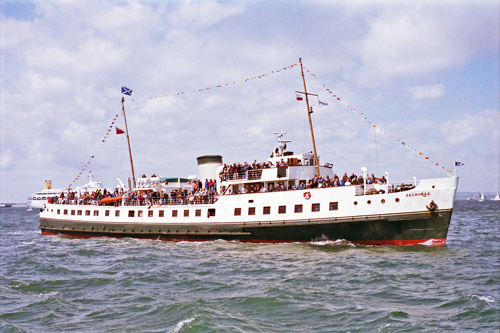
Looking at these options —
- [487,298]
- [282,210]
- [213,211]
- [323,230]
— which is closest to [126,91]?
[213,211]

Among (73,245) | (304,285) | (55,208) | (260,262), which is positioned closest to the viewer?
(304,285)

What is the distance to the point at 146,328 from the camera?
14.1 meters

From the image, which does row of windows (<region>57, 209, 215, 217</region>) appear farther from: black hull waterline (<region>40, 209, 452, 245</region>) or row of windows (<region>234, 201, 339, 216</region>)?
row of windows (<region>234, 201, 339, 216</region>)

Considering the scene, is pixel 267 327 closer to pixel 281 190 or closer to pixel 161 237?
pixel 281 190

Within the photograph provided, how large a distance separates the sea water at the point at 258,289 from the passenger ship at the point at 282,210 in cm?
137

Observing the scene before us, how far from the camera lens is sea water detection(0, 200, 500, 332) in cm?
1448

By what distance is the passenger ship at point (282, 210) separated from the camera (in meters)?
28.2

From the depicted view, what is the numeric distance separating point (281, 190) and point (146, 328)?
63.3ft

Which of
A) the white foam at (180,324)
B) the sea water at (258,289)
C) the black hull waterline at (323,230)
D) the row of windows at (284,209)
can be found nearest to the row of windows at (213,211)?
the row of windows at (284,209)

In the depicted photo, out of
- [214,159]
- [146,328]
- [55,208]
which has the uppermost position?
[214,159]

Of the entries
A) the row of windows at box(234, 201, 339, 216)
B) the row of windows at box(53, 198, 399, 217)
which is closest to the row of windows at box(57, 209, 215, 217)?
the row of windows at box(53, 198, 399, 217)

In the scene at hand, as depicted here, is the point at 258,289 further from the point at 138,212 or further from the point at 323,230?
the point at 138,212

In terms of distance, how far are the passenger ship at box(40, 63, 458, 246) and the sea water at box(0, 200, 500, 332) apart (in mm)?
1366

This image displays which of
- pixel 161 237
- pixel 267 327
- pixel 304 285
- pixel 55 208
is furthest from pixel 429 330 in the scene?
pixel 55 208
